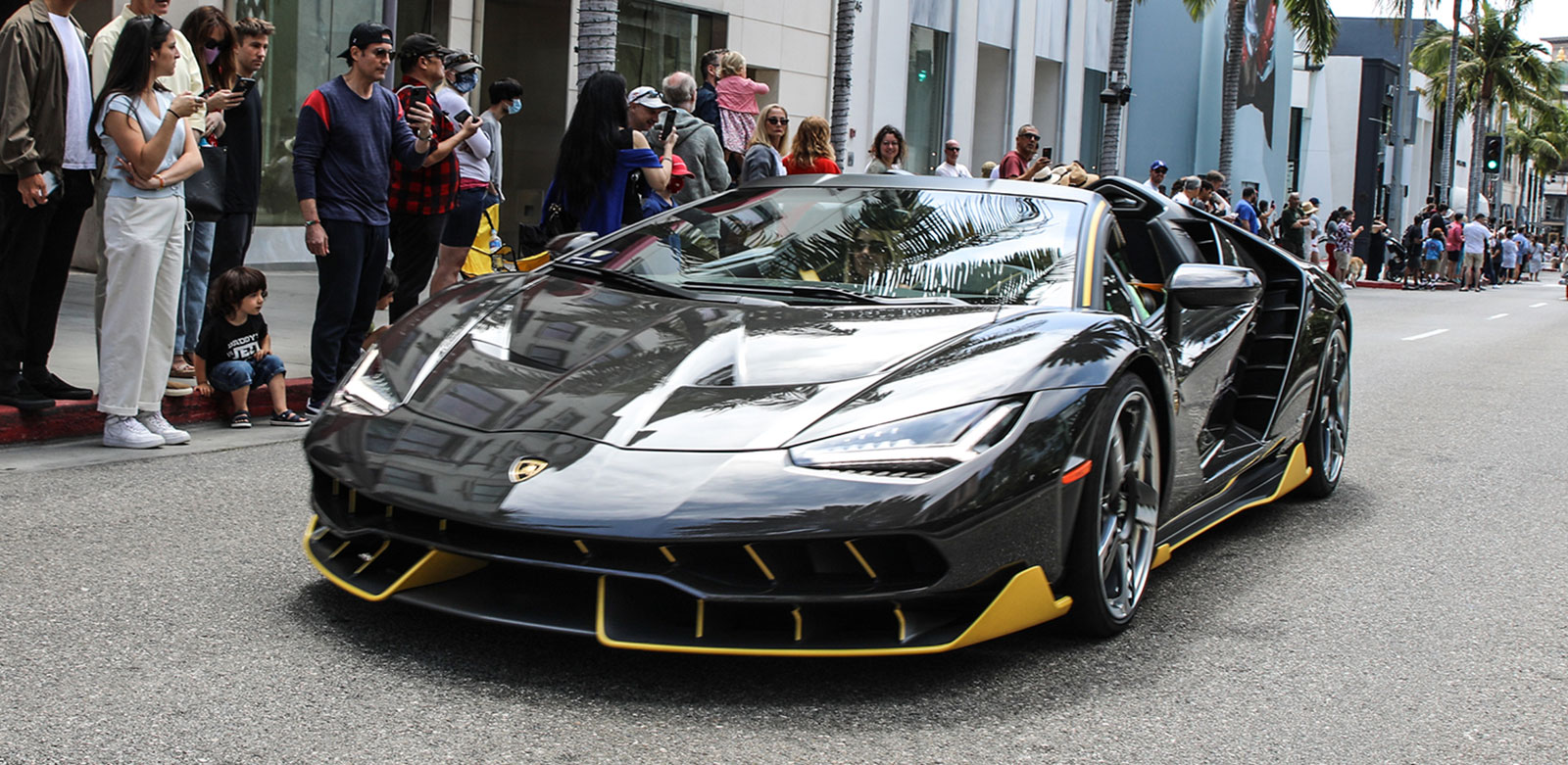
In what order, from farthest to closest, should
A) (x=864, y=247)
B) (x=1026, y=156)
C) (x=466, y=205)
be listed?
(x=1026, y=156), (x=466, y=205), (x=864, y=247)

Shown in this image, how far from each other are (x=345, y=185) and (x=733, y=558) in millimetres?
4254

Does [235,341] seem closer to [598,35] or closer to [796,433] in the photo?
[796,433]

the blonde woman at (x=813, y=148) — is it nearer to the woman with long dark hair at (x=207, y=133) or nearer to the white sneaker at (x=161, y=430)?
the woman with long dark hair at (x=207, y=133)

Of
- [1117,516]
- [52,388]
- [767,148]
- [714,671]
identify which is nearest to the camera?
[714,671]

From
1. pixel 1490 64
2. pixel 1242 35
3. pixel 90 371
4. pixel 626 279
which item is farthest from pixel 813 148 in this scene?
pixel 1490 64

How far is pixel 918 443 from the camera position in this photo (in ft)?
10.8

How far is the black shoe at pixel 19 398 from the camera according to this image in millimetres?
6031

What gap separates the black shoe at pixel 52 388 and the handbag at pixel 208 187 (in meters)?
0.89

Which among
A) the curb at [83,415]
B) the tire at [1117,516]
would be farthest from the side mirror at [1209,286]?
the curb at [83,415]

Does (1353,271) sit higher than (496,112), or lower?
lower

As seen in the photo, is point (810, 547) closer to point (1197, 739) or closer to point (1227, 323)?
point (1197, 739)

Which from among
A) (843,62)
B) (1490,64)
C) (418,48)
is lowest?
(418,48)

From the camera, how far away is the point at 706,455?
3227 millimetres

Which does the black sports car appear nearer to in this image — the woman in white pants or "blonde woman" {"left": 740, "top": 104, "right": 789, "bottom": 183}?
the woman in white pants
